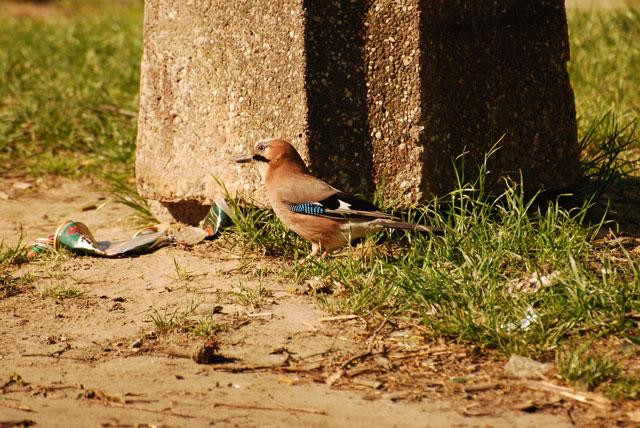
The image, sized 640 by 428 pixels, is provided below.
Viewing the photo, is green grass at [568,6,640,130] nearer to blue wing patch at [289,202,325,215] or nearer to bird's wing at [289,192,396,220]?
bird's wing at [289,192,396,220]

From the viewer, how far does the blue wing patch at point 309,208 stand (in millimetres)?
5203

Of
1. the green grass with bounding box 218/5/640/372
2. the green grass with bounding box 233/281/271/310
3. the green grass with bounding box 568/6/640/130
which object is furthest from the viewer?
the green grass with bounding box 568/6/640/130

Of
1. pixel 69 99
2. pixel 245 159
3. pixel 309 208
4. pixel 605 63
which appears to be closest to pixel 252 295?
pixel 309 208

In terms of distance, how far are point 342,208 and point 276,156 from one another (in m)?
0.45

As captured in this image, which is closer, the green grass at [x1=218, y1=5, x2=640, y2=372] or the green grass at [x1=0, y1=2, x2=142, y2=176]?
the green grass at [x1=218, y1=5, x2=640, y2=372]

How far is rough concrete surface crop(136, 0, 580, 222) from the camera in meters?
5.23

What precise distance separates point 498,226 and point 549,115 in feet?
3.28

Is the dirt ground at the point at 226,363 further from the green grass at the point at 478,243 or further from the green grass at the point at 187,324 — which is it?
the green grass at the point at 478,243

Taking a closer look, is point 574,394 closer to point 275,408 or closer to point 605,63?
point 275,408

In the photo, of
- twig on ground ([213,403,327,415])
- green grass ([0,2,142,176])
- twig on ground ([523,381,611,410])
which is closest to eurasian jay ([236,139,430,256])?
twig on ground ([523,381,611,410])

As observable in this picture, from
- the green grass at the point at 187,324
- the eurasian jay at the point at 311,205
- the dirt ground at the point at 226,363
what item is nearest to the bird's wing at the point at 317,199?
the eurasian jay at the point at 311,205

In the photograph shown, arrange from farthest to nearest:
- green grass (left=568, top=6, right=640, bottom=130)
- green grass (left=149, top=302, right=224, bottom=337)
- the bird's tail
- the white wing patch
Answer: green grass (left=568, top=6, right=640, bottom=130) < the white wing patch < the bird's tail < green grass (left=149, top=302, right=224, bottom=337)

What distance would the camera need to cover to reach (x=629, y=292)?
434 centimetres

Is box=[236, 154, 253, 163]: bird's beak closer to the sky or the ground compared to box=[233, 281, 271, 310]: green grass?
closer to the sky
